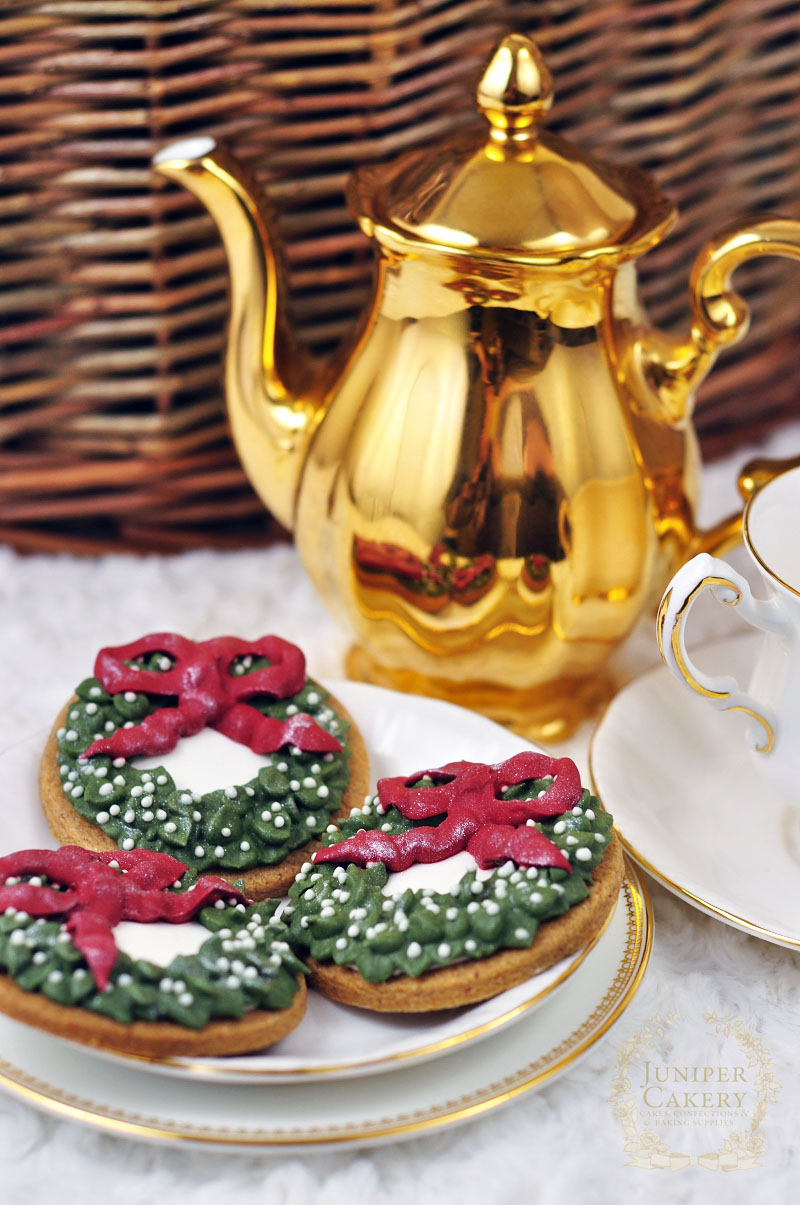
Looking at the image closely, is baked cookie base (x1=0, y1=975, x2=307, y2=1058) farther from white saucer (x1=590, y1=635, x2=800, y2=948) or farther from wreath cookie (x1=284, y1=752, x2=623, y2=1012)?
white saucer (x1=590, y1=635, x2=800, y2=948)

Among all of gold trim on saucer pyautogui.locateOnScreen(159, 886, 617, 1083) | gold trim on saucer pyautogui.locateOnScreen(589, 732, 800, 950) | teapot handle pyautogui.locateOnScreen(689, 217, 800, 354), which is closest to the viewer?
gold trim on saucer pyautogui.locateOnScreen(159, 886, 617, 1083)

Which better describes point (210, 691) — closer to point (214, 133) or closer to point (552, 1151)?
point (552, 1151)

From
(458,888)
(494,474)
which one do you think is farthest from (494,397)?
(458,888)

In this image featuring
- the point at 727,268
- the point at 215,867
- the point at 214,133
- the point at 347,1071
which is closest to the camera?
the point at 347,1071

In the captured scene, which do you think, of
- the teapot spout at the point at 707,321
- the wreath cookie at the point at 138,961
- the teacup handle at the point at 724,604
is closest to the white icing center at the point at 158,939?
the wreath cookie at the point at 138,961

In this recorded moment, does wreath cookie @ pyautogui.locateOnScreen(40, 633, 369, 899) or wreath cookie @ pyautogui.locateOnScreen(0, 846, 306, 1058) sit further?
wreath cookie @ pyautogui.locateOnScreen(40, 633, 369, 899)

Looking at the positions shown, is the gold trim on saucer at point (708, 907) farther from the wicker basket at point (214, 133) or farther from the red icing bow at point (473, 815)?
the wicker basket at point (214, 133)

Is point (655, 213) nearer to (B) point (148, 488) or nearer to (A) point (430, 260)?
(A) point (430, 260)

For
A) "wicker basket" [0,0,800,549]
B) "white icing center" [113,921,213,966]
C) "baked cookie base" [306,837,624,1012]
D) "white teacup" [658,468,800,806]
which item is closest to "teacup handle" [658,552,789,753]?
"white teacup" [658,468,800,806]
